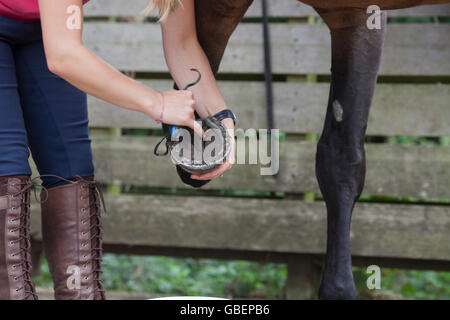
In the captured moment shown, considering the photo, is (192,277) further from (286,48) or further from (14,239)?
(14,239)

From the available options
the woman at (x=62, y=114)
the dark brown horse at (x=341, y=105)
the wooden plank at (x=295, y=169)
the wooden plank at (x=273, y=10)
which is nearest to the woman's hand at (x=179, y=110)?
the woman at (x=62, y=114)

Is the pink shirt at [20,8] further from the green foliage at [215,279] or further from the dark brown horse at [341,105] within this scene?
the green foliage at [215,279]

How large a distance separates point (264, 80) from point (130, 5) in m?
0.57

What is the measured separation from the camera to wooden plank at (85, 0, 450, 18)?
1.90 metres

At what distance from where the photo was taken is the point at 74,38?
916mm

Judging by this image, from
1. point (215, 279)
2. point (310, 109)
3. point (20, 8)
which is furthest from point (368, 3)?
point (215, 279)

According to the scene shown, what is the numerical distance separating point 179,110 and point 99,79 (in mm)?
143

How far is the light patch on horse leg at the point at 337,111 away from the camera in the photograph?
117 cm

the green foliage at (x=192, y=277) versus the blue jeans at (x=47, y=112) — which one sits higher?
the blue jeans at (x=47, y=112)

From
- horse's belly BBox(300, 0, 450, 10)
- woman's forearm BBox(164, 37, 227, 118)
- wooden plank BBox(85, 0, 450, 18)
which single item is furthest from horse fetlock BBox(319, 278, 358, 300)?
wooden plank BBox(85, 0, 450, 18)

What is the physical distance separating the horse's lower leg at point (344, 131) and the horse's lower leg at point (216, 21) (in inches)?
6.6

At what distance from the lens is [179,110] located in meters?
0.99

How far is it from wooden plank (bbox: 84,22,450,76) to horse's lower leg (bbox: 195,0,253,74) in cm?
83

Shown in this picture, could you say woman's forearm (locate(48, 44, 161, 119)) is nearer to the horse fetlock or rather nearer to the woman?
the woman
